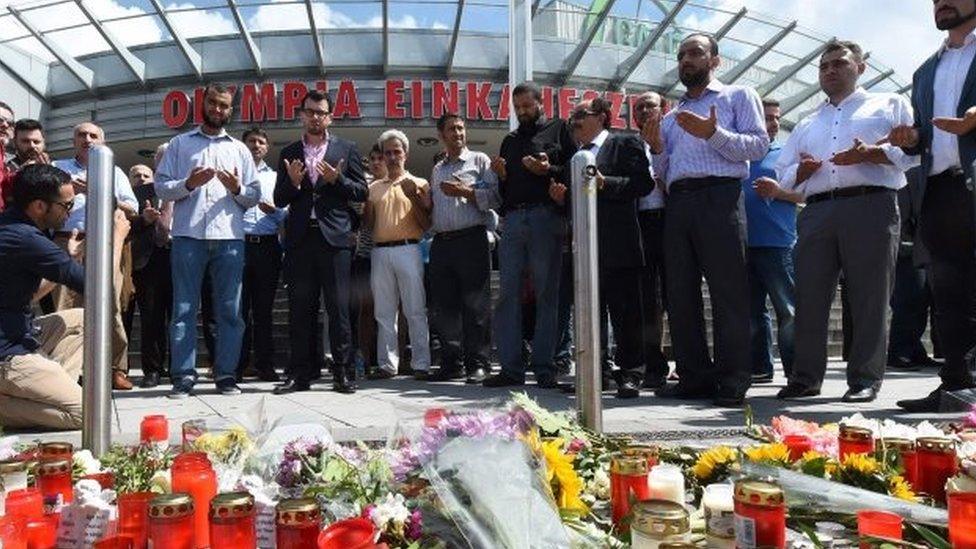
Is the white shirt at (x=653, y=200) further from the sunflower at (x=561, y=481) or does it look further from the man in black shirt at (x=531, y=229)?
the sunflower at (x=561, y=481)

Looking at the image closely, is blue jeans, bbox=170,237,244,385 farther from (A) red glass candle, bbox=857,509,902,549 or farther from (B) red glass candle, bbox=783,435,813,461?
(A) red glass candle, bbox=857,509,902,549

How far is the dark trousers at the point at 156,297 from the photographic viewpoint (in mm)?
5672

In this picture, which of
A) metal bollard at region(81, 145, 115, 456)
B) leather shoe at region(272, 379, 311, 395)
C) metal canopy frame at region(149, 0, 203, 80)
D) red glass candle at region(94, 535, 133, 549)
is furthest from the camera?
metal canopy frame at region(149, 0, 203, 80)

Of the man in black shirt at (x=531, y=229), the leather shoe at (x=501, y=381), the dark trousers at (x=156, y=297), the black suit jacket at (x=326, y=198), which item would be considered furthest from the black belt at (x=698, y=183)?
the dark trousers at (x=156, y=297)

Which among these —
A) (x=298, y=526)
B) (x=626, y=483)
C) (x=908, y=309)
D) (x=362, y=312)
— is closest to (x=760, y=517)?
(x=626, y=483)

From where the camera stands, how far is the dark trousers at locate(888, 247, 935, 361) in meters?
6.25

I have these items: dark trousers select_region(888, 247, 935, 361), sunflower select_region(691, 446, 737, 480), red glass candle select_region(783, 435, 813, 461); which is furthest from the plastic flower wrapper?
dark trousers select_region(888, 247, 935, 361)

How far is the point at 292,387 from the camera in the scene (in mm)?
4754

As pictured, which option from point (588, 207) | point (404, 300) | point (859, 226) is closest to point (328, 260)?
point (404, 300)

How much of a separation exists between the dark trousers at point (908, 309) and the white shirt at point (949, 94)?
8.78ft

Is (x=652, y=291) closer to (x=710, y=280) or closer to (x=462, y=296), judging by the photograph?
(x=710, y=280)

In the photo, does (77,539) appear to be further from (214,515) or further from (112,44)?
(112,44)

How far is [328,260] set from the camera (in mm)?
4887

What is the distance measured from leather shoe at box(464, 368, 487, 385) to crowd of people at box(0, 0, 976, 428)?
3 cm
